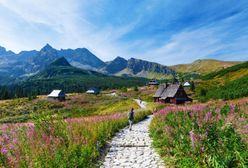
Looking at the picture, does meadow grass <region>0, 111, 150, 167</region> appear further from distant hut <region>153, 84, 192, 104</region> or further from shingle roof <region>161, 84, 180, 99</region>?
shingle roof <region>161, 84, 180, 99</region>

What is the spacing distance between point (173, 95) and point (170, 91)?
10.9 feet

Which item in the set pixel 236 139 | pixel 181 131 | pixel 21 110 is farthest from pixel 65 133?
pixel 21 110

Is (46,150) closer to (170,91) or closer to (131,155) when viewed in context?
(131,155)

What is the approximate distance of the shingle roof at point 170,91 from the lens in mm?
73188

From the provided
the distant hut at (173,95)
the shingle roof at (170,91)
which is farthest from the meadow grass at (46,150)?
the shingle roof at (170,91)

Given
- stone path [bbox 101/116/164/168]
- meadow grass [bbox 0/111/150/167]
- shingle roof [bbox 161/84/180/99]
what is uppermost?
shingle roof [bbox 161/84/180/99]

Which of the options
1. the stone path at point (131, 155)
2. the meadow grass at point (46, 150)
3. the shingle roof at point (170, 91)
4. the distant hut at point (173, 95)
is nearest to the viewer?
the meadow grass at point (46, 150)

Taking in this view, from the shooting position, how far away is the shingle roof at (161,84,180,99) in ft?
240

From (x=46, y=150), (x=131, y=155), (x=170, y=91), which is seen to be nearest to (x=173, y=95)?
(x=170, y=91)

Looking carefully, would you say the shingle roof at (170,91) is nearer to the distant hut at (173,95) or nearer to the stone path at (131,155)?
the distant hut at (173,95)

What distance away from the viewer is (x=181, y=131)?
35.1 ft

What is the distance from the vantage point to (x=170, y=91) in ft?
249

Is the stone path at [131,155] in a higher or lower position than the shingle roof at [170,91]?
lower

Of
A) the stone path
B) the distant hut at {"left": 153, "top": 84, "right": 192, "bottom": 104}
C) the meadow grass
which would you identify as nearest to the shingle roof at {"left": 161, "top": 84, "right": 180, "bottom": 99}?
the distant hut at {"left": 153, "top": 84, "right": 192, "bottom": 104}
